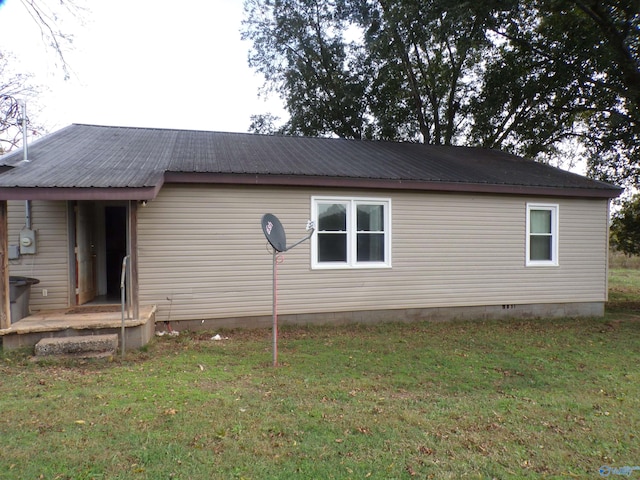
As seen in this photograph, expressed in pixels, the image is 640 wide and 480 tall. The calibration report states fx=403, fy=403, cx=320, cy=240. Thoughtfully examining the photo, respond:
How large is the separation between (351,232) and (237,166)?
2441 millimetres

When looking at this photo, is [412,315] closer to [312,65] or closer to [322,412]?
[322,412]

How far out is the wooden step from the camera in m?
5.04

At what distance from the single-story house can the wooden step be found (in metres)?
0.67

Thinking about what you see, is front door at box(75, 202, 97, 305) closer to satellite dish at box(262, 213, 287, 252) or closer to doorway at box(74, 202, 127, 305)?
doorway at box(74, 202, 127, 305)

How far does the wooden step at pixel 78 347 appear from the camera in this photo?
5035mm

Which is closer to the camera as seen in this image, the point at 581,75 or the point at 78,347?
the point at 78,347

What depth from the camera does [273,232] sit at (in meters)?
4.88

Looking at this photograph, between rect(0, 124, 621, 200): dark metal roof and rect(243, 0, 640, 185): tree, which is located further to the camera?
rect(243, 0, 640, 185): tree

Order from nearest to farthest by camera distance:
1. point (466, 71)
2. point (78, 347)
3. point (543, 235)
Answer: point (78, 347) < point (543, 235) < point (466, 71)

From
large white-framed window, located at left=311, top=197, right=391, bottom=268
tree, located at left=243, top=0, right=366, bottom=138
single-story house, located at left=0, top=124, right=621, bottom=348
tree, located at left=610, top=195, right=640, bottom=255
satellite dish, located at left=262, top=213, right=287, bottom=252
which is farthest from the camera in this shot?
tree, located at left=243, top=0, right=366, bottom=138

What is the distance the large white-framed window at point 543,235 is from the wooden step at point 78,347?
8.19 meters

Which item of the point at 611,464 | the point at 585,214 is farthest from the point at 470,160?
the point at 611,464

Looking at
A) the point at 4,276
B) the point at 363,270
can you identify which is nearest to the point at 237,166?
the point at 363,270

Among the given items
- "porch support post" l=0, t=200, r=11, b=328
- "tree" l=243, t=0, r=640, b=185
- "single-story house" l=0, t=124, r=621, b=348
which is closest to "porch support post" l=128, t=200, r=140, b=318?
"single-story house" l=0, t=124, r=621, b=348
